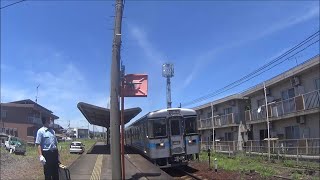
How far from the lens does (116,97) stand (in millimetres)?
11703

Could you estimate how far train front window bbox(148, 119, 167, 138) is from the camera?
71.3ft

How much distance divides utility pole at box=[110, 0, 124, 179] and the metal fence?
17.0 m

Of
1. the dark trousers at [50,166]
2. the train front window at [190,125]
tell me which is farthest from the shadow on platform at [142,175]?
the dark trousers at [50,166]

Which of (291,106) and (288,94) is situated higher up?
(288,94)

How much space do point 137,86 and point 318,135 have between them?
19.4m

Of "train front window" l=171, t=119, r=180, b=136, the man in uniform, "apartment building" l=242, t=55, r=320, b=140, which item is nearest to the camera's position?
the man in uniform

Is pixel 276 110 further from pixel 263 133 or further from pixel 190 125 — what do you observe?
pixel 190 125

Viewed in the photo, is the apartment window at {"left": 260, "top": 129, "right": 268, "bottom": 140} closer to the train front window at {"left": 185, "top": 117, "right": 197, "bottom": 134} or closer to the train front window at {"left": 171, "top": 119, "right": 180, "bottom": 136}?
the train front window at {"left": 185, "top": 117, "right": 197, "bottom": 134}

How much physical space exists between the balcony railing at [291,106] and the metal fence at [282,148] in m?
2.08

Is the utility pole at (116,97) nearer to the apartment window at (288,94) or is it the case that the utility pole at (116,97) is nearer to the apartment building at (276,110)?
the apartment building at (276,110)

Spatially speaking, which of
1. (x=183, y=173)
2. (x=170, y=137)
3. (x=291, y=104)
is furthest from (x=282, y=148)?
(x=170, y=137)

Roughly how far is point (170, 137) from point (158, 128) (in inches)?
29.8

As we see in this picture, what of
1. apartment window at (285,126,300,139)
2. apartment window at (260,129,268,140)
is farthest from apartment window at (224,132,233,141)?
apartment window at (285,126,300,139)

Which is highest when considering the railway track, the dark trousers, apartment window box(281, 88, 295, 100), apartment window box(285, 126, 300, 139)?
apartment window box(281, 88, 295, 100)
